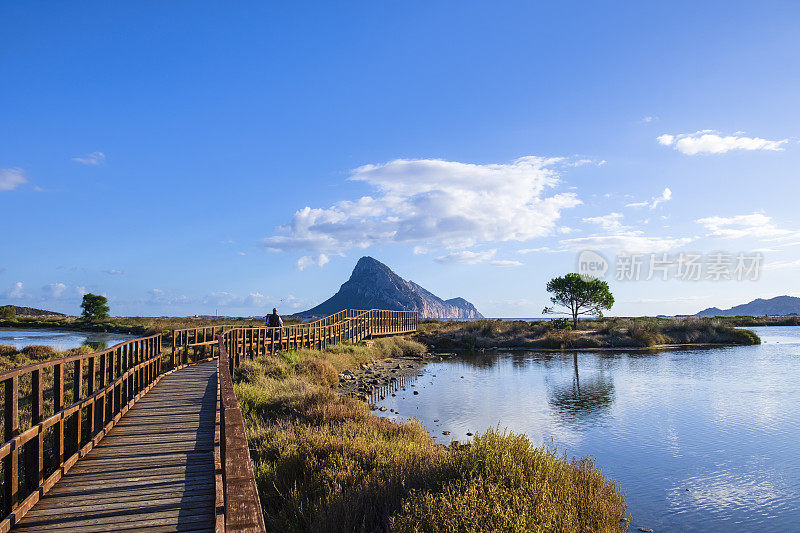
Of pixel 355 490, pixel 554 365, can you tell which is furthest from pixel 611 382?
pixel 355 490

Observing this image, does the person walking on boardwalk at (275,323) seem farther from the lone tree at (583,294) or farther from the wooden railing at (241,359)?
the lone tree at (583,294)

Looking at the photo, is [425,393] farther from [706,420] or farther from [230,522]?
[230,522]

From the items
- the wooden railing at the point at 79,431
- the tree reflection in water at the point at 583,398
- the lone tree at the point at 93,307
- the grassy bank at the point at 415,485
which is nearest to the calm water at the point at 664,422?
the tree reflection in water at the point at 583,398

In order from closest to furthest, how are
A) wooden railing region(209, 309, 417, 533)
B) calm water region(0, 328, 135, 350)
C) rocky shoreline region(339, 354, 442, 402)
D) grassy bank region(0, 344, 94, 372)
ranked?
wooden railing region(209, 309, 417, 533) < rocky shoreline region(339, 354, 442, 402) < grassy bank region(0, 344, 94, 372) < calm water region(0, 328, 135, 350)

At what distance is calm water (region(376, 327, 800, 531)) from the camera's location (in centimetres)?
907

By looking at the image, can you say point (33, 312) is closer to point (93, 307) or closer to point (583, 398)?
point (93, 307)

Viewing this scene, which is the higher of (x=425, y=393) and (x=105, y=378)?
(x=105, y=378)

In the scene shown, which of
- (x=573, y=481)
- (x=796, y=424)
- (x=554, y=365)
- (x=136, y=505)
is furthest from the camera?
(x=554, y=365)

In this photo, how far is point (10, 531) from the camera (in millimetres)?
4504

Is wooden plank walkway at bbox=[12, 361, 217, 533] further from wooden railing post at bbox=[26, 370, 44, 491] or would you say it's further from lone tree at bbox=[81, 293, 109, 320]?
lone tree at bbox=[81, 293, 109, 320]

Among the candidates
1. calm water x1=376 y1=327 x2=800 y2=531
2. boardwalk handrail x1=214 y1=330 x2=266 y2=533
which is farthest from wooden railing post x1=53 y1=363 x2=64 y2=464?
calm water x1=376 y1=327 x2=800 y2=531

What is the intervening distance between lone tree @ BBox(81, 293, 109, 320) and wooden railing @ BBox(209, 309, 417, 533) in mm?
51382

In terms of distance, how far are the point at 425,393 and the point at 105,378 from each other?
13572 millimetres

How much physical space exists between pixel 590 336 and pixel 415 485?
40447mm
